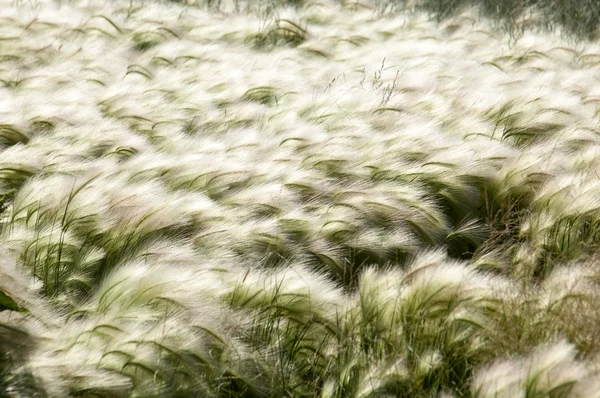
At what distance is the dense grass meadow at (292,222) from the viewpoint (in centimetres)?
231

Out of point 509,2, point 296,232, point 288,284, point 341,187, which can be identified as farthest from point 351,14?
point 288,284

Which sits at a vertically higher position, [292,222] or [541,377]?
[541,377]

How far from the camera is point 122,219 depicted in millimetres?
2939

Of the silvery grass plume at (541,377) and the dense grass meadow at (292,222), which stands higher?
the silvery grass plume at (541,377)

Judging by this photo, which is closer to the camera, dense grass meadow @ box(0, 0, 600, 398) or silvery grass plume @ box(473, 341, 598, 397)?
silvery grass plume @ box(473, 341, 598, 397)

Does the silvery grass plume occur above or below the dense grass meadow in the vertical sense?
above

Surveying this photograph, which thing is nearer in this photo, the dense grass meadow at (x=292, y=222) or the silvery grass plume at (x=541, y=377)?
the silvery grass plume at (x=541, y=377)

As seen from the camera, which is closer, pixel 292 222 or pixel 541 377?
pixel 541 377

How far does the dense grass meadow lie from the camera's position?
7.57 feet

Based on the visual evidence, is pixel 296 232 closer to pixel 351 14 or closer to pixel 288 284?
pixel 288 284

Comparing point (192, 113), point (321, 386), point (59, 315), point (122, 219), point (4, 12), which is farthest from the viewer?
point (4, 12)

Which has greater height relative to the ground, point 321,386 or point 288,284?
point 288,284

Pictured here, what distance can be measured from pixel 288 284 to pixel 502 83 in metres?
2.62

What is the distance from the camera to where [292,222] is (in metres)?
3.01
